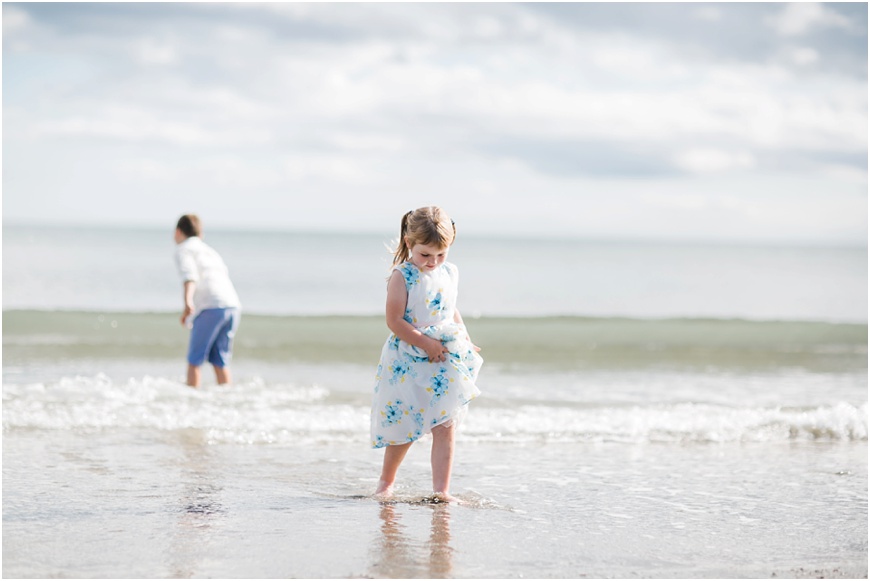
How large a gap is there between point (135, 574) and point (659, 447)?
4167 mm

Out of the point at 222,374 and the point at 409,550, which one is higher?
the point at 222,374

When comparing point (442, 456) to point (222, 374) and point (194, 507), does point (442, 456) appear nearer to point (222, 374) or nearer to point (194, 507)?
point (194, 507)

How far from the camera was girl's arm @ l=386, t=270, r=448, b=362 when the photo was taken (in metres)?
4.95

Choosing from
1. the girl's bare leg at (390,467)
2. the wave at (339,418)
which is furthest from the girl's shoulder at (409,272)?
the wave at (339,418)

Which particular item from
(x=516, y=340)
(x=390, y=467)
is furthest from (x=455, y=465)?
(x=516, y=340)

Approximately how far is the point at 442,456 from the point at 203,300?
13.8 ft

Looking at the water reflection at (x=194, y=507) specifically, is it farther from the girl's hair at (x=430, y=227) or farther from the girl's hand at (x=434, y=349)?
the girl's hair at (x=430, y=227)

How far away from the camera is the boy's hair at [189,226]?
8.91 metres

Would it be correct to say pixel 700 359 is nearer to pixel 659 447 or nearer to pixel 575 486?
pixel 659 447

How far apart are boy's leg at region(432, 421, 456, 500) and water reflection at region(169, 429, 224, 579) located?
3.46 feet

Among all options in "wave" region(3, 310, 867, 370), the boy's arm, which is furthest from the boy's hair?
"wave" region(3, 310, 867, 370)

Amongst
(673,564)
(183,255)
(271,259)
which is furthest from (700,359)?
(271,259)

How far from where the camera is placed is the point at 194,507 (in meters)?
4.90

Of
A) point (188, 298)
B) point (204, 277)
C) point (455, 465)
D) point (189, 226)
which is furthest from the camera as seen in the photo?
point (189, 226)
